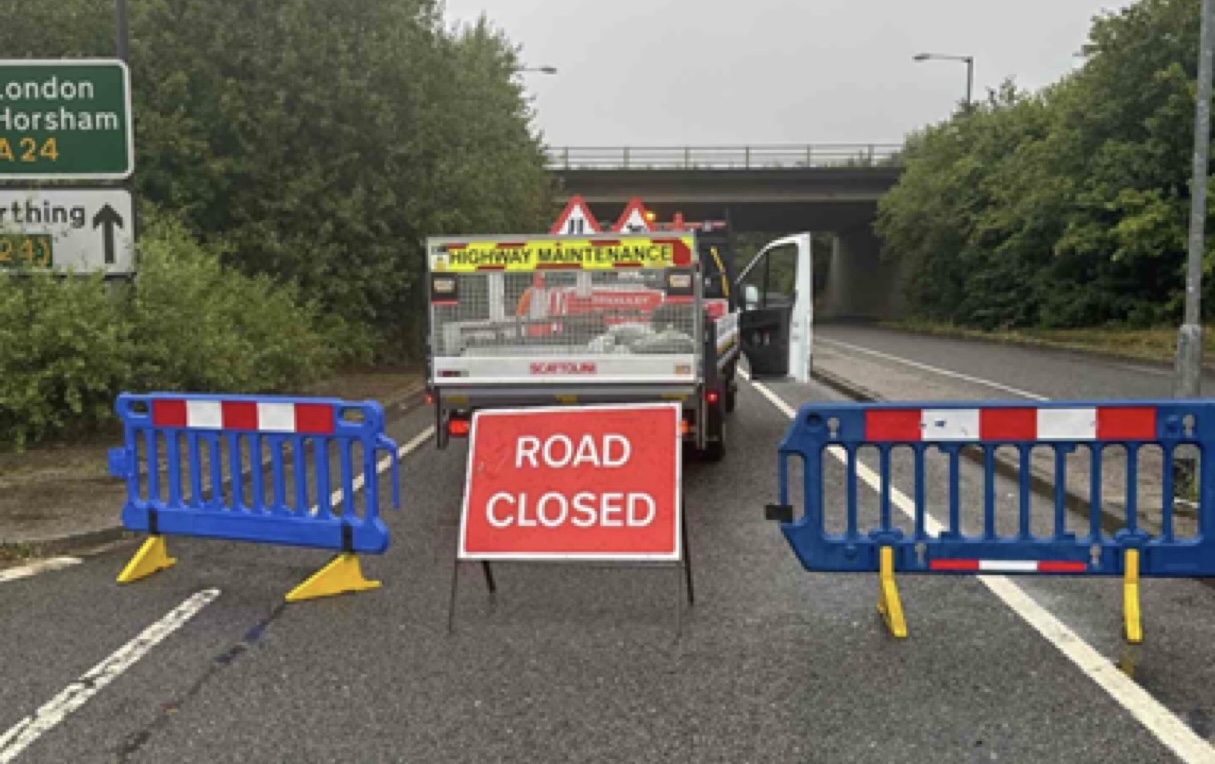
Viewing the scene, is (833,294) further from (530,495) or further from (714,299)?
(530,495)

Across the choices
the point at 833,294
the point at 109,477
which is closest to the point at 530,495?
the point at 109,477

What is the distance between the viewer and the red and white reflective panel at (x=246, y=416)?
541 cm

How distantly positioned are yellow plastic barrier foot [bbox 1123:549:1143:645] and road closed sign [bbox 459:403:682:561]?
2.06 m

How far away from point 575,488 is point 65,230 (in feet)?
23.3

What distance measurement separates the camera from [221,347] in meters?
10.6

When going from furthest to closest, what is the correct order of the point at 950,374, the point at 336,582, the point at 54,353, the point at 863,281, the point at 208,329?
the point at 863,281 < the point at 950,374 < the point at 208,329 < the point at 54,353 < the point at 336,582

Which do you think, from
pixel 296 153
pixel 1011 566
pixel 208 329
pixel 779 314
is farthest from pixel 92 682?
pixel 296 153

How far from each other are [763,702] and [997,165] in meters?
32.0

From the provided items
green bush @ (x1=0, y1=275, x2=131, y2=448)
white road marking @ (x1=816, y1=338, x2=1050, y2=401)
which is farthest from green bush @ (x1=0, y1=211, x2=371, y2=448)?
white road marking @ (x1=816, y1=338, x2=1050, y2=401)

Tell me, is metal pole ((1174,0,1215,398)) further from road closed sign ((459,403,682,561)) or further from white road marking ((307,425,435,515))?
white road marking ((307,425,435,515))

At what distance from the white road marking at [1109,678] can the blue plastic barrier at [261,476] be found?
10.7 feet

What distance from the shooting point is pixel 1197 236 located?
7973 millimetres

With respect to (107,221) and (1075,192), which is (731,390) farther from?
(1075,192)

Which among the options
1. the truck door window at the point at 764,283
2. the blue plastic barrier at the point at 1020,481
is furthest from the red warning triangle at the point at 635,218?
the blue plastic barrier at the point at 1020,481
